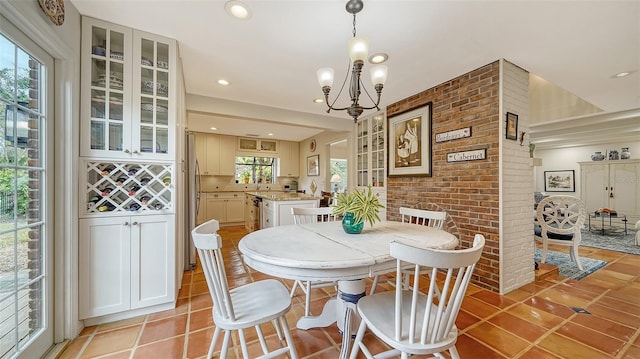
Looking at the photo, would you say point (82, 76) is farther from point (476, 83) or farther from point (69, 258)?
point (476, 83)

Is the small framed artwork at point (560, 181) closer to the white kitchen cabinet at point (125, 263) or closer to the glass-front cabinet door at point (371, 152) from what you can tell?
the glass-front cabinet door at point (371, 152)

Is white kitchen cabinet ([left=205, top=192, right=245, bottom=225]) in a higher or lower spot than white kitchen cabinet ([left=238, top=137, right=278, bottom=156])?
lower

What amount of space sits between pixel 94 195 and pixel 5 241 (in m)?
0.66

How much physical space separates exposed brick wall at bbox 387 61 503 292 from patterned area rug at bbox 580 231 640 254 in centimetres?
353

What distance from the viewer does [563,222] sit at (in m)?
3.15

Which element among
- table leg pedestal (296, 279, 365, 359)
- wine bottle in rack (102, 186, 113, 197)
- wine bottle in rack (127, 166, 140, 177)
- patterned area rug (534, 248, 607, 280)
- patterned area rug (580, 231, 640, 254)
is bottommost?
patterned area rug (580, 231, 640, 254)

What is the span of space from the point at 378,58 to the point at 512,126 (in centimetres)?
153

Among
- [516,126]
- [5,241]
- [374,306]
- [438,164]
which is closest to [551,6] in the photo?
[516,126]

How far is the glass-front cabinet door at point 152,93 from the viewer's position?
1.97 m

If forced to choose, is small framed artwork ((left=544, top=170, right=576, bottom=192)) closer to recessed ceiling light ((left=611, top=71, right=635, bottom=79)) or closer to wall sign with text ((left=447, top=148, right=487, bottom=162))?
recessed ceiling light ((left=611, top=71, right=635, bottom=79))

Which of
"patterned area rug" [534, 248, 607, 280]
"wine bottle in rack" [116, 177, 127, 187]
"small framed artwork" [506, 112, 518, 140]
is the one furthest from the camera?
"patterned area rug" [534, 248, 607, 280]

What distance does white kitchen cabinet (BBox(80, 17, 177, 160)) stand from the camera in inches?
71.8

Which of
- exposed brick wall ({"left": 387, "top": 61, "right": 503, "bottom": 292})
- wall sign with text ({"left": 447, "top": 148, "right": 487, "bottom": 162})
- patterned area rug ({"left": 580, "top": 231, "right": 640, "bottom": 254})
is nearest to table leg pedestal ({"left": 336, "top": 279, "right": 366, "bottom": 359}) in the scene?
exposed brick wall ({"left": 387, "top": 61, "right": 503, "bottom": 292})

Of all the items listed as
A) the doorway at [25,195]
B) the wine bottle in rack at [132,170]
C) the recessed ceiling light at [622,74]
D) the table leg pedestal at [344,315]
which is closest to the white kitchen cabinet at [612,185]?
the recessed ceiling light at [622,74]
